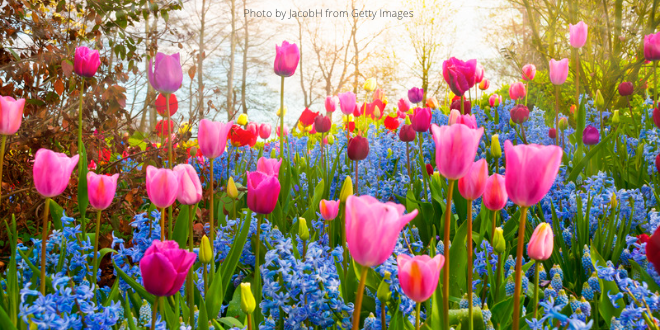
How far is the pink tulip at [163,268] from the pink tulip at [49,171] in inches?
17.9

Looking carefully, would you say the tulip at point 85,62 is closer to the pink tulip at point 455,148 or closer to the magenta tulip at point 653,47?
A: the pink tulip at point 455,148

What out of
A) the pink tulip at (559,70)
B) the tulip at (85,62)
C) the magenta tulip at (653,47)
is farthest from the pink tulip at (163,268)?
the magenta tulip at (653,47)

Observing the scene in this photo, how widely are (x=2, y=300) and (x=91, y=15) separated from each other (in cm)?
215

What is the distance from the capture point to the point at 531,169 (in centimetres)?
83

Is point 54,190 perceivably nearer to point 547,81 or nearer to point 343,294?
point 343,294

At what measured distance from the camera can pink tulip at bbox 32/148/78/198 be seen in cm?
119

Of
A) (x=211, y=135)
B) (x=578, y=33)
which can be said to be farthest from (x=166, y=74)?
(x=578, y=33)

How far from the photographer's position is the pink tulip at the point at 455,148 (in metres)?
0.87

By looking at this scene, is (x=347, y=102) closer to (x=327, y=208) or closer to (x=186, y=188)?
(x=327, y=208)

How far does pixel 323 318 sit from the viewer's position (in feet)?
A: 3.88

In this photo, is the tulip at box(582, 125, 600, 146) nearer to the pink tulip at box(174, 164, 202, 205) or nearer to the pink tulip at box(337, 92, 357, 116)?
the pink tulip at box(337, 92, 357, 116)

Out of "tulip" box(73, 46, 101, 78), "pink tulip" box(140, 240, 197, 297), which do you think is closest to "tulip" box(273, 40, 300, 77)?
"tulip" box(73, 46, 101, 78)

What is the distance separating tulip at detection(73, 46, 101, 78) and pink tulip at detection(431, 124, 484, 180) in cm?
156

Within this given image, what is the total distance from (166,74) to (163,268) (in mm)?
1096
